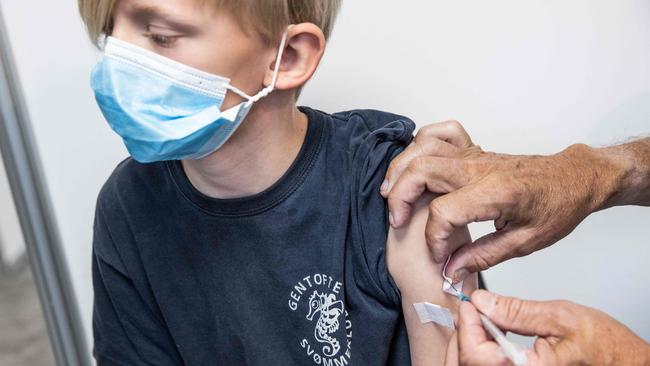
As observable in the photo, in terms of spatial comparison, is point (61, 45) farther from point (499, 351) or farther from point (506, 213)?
point (499, 351)

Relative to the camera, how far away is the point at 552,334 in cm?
85

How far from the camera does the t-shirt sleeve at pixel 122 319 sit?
4.14 feet

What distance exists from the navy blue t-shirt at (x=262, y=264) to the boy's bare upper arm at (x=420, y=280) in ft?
0.09

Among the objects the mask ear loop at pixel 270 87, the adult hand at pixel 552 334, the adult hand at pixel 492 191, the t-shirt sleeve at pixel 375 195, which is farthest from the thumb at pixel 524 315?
the mask ear loop at pixel 270 87

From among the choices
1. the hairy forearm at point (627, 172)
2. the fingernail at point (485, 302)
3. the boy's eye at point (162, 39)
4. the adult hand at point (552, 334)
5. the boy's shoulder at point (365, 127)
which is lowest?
the adult hand at point (552, 334)

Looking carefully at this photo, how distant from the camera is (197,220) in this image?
3.93ft

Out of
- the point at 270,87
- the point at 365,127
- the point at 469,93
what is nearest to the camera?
the point at 270,87

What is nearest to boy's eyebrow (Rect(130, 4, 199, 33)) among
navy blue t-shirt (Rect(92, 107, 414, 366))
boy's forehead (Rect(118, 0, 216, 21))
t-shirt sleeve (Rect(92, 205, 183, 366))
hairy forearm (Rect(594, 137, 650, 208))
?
boy's forehead (Rect(118, 0, 216, 21))

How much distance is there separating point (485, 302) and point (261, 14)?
0.52 metres

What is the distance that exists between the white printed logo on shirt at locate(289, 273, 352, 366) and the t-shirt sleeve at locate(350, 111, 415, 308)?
0.23 feet

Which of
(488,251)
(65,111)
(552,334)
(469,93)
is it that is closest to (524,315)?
(552,334)

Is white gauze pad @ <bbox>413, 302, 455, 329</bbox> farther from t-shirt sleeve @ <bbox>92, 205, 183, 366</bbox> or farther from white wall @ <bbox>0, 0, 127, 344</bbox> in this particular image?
white wall @ <bbox>0, 0, 127, 344</bbox>

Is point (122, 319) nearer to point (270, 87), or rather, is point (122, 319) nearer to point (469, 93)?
point (270, 87)

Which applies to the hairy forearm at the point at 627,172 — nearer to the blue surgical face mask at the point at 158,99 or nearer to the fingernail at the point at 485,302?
the fingernail at the point at 485,302
